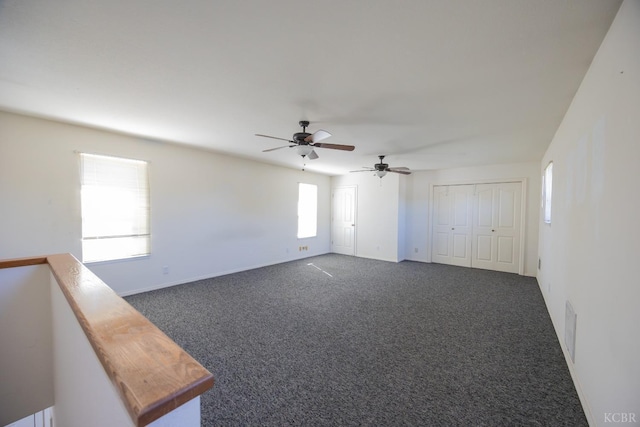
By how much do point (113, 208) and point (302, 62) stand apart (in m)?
3.63

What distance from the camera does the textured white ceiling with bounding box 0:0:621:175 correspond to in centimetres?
141

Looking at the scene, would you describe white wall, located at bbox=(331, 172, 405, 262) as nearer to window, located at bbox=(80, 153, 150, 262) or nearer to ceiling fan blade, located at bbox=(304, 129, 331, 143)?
ceiling fan blade, located at bbox=(304, 129, 331, 143)

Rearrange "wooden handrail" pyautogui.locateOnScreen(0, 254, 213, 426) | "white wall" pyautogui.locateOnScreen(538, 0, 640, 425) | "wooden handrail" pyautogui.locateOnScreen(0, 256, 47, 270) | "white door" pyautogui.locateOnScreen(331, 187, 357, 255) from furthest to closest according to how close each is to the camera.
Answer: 1. "white door" pyautogui.locateOnScreen(331, 187, 357, 255)
2. "wooden handrail" pyautogui.locateOnScreen(0, 256, 47, 270)
3. "white wall" pyautogui.locateOnScreen(538, 0, 640, 425)
4. "wooden handrail" pyautogui.locateOnScreen(0, 254, 213, 426)

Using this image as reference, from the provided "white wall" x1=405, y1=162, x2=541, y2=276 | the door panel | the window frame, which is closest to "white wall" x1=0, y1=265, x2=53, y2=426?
the window frame

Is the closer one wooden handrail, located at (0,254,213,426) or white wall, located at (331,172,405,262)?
wooden handrail, located at (0,254,213,426)

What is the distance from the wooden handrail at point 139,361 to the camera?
545 millimetres

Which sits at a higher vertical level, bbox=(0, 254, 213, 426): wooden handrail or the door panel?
bbox=(0, 254, 213, 426): wooden handrail

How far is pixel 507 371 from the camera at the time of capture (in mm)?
2182

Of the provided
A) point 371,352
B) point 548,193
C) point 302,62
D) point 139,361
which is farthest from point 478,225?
point 139,361

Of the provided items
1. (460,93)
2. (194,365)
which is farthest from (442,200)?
(194,365)

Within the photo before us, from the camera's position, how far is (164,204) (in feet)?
13.9

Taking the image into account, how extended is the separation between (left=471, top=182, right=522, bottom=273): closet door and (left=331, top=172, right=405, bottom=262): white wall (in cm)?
176

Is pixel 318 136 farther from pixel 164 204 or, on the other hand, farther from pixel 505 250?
pixel 505 250

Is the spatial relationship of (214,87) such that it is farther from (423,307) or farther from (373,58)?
(423,307)
